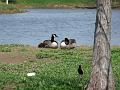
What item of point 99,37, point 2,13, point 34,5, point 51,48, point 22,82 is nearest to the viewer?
point 99,37

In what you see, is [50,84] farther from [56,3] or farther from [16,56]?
[56,3]

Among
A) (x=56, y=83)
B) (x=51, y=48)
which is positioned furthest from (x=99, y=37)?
(x=51, y=48)

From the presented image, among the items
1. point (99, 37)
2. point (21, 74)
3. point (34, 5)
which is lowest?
point (34, 5)

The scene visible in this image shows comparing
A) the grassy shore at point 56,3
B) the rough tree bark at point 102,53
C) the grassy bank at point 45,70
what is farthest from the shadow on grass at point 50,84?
the grassy shore at point 56,3

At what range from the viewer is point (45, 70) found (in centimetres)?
1516

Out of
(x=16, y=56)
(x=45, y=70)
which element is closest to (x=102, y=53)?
(x=45, y=70)

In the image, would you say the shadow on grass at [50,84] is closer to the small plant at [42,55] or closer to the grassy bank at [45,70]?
the grassy bank at [45,70]

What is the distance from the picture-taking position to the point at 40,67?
16.1 m

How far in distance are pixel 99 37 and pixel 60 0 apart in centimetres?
7757

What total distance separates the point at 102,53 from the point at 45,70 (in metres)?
4.22

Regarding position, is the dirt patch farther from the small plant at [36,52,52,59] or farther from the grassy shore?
the grassy shore

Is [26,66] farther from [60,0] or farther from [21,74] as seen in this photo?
[60,0]

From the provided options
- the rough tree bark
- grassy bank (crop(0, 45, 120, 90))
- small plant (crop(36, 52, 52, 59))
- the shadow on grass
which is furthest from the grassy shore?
the rough tree bark

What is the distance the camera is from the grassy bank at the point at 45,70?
12352 millimetres
